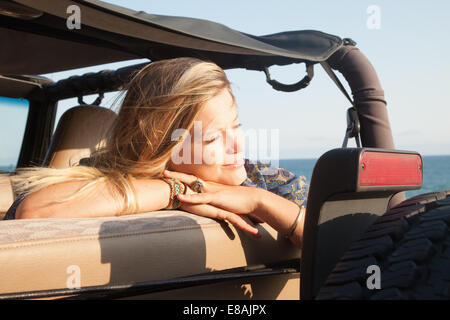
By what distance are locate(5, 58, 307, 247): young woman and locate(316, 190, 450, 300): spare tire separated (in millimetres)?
457

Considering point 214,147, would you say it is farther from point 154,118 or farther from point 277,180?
point 277,180

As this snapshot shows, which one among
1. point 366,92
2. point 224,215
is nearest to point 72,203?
point 224,215

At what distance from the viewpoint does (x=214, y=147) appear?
1.43 m

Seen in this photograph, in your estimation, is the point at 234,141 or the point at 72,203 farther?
the point at 234,141

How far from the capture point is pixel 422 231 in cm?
81

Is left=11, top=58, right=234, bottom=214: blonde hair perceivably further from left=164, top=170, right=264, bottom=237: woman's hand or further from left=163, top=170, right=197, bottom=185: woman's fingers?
left=164, top=170, right=264, bottom=237: woman's hand

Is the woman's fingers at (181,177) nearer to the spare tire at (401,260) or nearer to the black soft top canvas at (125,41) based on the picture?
the black soft top canvas at (125,41)

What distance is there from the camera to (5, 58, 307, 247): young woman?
3.93 feet

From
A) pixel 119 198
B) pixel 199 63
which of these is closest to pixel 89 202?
pixel 119 198

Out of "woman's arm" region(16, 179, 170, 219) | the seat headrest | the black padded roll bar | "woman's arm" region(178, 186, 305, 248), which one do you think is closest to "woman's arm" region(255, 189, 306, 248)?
"woman's arm" region(178, 186, 305, 248)

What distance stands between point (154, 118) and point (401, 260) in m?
0.96

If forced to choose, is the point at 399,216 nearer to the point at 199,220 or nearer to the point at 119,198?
the point at 199,220

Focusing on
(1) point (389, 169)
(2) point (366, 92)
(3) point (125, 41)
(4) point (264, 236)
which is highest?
(3) point (125, 41)
